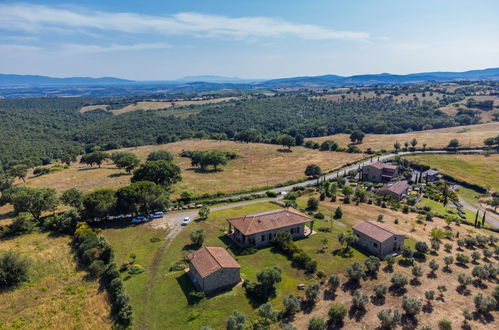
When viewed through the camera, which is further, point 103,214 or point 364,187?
point 364,187

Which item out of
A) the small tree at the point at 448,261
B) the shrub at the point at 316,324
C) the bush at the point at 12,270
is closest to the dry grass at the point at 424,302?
the small tree at the point at 448,261

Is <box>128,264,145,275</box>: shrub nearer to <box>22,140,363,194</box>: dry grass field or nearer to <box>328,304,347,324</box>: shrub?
<box>328,304,347,324</box>: shrub

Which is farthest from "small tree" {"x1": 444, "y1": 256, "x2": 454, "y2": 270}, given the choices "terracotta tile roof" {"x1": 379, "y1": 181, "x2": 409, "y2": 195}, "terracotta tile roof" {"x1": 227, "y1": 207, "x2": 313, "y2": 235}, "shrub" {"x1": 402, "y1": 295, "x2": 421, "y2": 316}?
"terracotta tile roof" {"x1": 379, "y1": 181, "x2": 409, "y2": 195}

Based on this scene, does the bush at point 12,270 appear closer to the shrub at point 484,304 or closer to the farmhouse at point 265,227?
the farmhouse at point 265,227

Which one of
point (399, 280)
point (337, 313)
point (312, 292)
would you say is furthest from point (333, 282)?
point (399, 280)

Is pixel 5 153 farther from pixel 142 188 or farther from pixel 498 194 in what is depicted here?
pixel 498 194

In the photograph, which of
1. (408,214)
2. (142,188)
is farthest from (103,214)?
(408,214)
